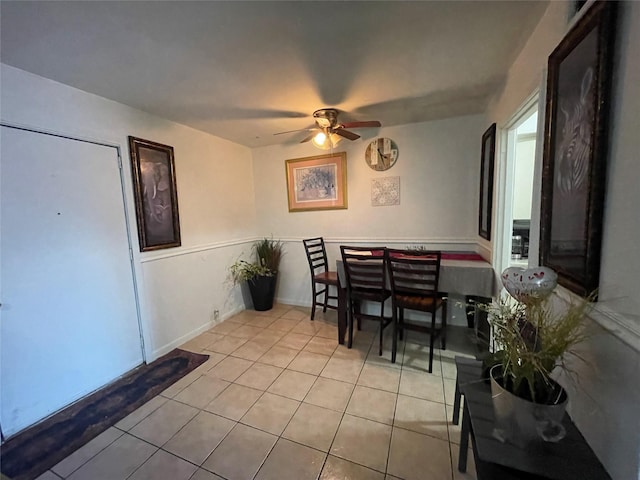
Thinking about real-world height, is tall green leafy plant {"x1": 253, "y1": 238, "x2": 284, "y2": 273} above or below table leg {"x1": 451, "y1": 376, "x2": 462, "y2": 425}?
above

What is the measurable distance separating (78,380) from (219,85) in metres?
2.52

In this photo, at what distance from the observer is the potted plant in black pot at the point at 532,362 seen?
874 mm

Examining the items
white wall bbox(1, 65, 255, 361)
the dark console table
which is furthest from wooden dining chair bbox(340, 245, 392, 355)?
white wall bbox(1, 65, 255, 361)

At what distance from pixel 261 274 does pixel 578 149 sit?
3.28 m

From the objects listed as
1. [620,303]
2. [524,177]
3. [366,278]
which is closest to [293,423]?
[366,278]

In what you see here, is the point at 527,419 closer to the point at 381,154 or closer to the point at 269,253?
the point at 381,154

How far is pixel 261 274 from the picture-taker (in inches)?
142

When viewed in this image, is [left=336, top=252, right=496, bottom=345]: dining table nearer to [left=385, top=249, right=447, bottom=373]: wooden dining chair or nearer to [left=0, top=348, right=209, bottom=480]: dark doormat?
[left=385, top=249, right=447, bottom=373]: wooden dining chair

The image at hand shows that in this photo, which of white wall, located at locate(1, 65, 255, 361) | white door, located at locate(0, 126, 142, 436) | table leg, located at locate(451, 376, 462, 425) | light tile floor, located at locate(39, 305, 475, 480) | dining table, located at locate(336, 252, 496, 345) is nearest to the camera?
light tile floor, located at locate(39, 305, 475, 480)

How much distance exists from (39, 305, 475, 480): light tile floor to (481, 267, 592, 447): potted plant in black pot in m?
0.72

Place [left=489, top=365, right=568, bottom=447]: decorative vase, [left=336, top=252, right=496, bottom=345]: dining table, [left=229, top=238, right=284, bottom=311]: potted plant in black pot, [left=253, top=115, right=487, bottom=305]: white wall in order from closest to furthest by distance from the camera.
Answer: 1. [left=489, top=365, right=568, bottom=447]: decorative vase
2. [left=336, top=252, right=496, bottom=345]: dining table
3. [left=253, top=115, right=487, bottom=305]: white wall
4. [left=229, top=238, right=284, bottom=311]: potted plant in black pot

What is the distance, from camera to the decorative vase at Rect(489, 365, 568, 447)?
0.87 meters

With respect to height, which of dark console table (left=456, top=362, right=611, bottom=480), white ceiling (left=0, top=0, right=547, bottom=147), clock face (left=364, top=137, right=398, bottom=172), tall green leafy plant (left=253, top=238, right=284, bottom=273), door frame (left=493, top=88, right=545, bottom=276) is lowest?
dark console table (left=456, top=362, right=611, bottom=480)

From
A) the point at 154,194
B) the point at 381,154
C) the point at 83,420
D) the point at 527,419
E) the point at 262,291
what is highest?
the point at 381,154
